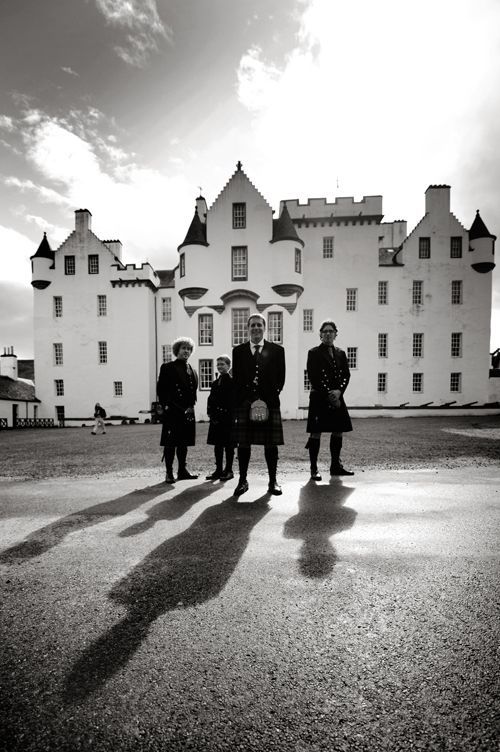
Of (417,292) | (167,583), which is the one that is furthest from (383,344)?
(167,583)

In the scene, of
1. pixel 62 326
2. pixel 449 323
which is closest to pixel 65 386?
pixel 62 326

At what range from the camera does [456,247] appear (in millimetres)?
33781

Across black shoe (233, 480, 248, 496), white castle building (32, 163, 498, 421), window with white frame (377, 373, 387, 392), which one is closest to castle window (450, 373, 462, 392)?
white castle building (32, 163, 498, 421)

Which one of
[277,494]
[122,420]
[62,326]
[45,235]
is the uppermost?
[45,235]

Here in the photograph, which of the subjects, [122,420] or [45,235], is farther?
[45,235]

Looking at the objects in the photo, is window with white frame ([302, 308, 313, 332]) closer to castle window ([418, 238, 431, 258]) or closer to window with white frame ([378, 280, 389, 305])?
window with white frame ([378, 280, 389, 305])

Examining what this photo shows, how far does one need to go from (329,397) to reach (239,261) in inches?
1000

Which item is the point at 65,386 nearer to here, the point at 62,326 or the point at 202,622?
the point at 62,326

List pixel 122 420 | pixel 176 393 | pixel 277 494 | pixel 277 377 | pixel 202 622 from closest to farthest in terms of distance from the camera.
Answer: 1. pixel 202 622
2. pixel 277 494
3. pixel 277 377
4. pixel 176 393
5. pixel 122 420

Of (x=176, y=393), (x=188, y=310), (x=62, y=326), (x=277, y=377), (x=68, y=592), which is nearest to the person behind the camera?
(x=68, y=592)

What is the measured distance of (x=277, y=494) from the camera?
17.9 feet

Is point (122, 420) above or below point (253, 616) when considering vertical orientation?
below

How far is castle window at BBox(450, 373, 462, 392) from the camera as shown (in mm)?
33688

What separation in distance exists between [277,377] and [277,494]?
1.74 metres
